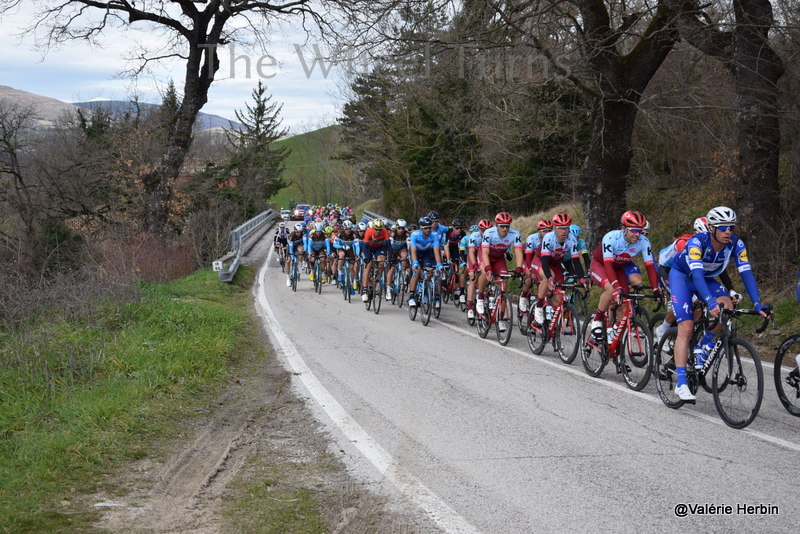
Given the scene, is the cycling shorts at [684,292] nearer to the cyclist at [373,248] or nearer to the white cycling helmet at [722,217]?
the white cycling helmet at [722,217]

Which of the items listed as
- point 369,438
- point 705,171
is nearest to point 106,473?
point 369,438

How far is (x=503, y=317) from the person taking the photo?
473 inches

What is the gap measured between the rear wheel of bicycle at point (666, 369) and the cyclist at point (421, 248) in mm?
6991

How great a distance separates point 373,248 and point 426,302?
304 cm

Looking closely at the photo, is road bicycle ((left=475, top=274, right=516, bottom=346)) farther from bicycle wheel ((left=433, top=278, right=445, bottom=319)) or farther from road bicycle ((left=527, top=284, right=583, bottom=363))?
bicycle wheel ((left=433, top=278, right=445, bottom=319))

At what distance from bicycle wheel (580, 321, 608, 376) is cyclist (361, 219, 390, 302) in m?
7.73

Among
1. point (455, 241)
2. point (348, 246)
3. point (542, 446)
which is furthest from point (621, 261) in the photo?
point (348, 246)

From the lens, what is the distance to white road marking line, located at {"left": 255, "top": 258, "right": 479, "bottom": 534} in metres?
4.70

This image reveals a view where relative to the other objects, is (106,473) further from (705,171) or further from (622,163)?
(705,171)

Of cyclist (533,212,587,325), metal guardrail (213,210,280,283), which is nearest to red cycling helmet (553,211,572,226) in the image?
cyclist (533,212,587,325)

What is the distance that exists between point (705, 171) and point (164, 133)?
33.8 metres

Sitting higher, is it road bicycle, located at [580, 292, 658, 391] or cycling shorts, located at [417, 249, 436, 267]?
cycling shorts, located at [417, 249, 436, 267]

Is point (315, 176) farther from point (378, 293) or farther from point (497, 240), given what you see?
point (497, 240)

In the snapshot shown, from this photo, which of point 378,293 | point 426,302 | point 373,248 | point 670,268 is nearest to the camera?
point 670,268
